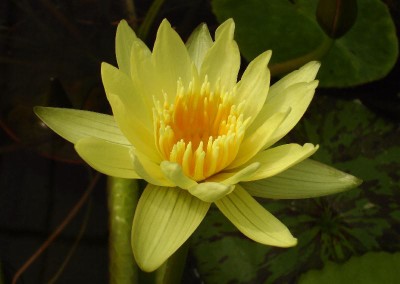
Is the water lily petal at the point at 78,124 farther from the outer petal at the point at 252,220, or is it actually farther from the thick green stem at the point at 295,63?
the thick green stem at the point at 295,63

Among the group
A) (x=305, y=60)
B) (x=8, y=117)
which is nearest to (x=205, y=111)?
(x=305, y=60)

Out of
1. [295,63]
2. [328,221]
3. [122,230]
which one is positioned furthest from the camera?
[295,63]

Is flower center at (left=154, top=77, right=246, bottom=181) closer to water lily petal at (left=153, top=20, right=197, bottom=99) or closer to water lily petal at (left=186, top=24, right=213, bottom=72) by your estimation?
water lily petal at (left=153, top=20, right=197, bottom=99)

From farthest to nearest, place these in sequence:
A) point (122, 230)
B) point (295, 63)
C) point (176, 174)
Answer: point (295, 63) < point (122, 230) < point (176, 174)

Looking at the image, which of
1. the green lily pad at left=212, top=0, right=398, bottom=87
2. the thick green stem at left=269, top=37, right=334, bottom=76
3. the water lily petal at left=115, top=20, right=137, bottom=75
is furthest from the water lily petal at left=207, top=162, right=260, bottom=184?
the green lily pad at left=212, top=0, right=398, bottom=87

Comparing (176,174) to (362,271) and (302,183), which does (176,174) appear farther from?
(362,271)

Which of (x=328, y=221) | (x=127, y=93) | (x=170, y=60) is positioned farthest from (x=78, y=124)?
(x=328, y=221)

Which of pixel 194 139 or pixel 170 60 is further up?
pixel 170 60
